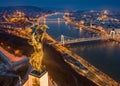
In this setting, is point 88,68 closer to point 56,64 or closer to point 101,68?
point 101,68

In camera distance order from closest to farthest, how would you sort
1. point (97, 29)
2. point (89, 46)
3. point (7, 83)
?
point (7, 83) → point (89, 46) → point (97, 29)

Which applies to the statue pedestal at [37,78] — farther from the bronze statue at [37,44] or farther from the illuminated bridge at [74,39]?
the illuminated bridge at [74,39]

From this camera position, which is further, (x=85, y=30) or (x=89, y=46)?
(x=85, y=30)

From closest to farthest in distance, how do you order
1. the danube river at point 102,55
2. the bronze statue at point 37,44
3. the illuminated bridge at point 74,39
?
the bronze statue at point 37,44, the danube river at point 102,55, the illuminated bridge at point 74,39

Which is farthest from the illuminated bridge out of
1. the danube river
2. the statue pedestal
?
the statue pedestal

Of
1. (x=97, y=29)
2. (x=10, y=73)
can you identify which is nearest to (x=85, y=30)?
(x=97, y=29)

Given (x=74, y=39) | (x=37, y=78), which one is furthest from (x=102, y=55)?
(x=37, y=78)

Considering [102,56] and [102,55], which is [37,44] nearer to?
[102,56]

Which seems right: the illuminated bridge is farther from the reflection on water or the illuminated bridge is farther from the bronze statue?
the bronze statue

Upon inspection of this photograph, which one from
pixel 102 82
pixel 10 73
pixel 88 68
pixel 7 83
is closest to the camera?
pixel 7 83

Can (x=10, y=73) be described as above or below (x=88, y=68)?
above

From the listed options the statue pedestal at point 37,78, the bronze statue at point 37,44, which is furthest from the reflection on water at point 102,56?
the bronze statue at point 37,44
